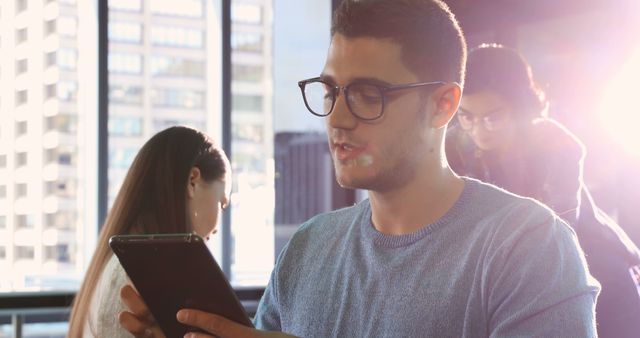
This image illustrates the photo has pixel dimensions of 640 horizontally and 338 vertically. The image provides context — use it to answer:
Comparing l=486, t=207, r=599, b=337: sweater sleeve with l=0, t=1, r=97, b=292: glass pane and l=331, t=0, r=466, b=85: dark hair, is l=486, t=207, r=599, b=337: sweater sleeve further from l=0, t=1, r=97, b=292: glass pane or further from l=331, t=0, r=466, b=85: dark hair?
l=0, t=1, r=97, b=292: glass pane

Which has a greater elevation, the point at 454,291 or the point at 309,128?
the point at 309,128

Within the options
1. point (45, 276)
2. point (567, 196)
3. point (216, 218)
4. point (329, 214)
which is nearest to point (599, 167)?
point (567, 196)

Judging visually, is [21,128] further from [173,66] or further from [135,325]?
[135,325]

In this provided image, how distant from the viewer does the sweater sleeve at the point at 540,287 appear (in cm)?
114

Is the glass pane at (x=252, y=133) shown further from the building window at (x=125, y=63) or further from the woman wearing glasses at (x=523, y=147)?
the woman wearing glasses at (x=523, y=147)

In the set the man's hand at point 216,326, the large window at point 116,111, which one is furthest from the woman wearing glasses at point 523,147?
the large window at point 116,111

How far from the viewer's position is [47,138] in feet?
17.5

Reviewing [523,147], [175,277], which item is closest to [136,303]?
[175,277]

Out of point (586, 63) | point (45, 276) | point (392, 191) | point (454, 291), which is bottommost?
point (45, 276)

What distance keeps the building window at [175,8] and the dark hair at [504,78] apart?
12.3 feet

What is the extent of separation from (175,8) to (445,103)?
458cm

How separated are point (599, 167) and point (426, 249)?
2.86 meters

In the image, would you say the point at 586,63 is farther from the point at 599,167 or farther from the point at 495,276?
the point at 495,276

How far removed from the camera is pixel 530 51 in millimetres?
4223
